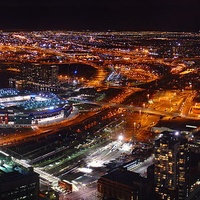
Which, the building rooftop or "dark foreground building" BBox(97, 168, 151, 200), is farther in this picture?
the building rooftop

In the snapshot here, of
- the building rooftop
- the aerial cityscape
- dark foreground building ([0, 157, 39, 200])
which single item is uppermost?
dark foreground building ([0, 157, 39, 200])

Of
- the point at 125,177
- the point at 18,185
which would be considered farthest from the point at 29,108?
the point at 18,185

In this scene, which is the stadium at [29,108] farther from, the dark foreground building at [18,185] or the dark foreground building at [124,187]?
the dark foreground building at [18,185]

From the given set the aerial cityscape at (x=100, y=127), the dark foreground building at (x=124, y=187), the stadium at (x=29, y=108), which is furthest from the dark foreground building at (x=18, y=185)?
the stadium at (x=29, y=108)

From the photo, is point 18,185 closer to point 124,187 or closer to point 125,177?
point 124,187

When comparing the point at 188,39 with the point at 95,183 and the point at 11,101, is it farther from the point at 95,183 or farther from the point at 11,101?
the point at 95,183

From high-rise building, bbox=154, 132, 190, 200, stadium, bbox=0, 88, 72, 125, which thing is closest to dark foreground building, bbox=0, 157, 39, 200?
high-rise building, bbox=154, 132, 190, 200

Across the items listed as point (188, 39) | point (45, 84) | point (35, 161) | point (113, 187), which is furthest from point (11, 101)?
point (188, 39)

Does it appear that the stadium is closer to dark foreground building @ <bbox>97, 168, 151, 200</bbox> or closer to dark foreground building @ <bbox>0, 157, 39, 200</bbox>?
dark foreground building @ <bbox>97, 168, 151, 200</bbox>

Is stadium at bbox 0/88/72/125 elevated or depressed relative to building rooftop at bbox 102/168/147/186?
depressed
